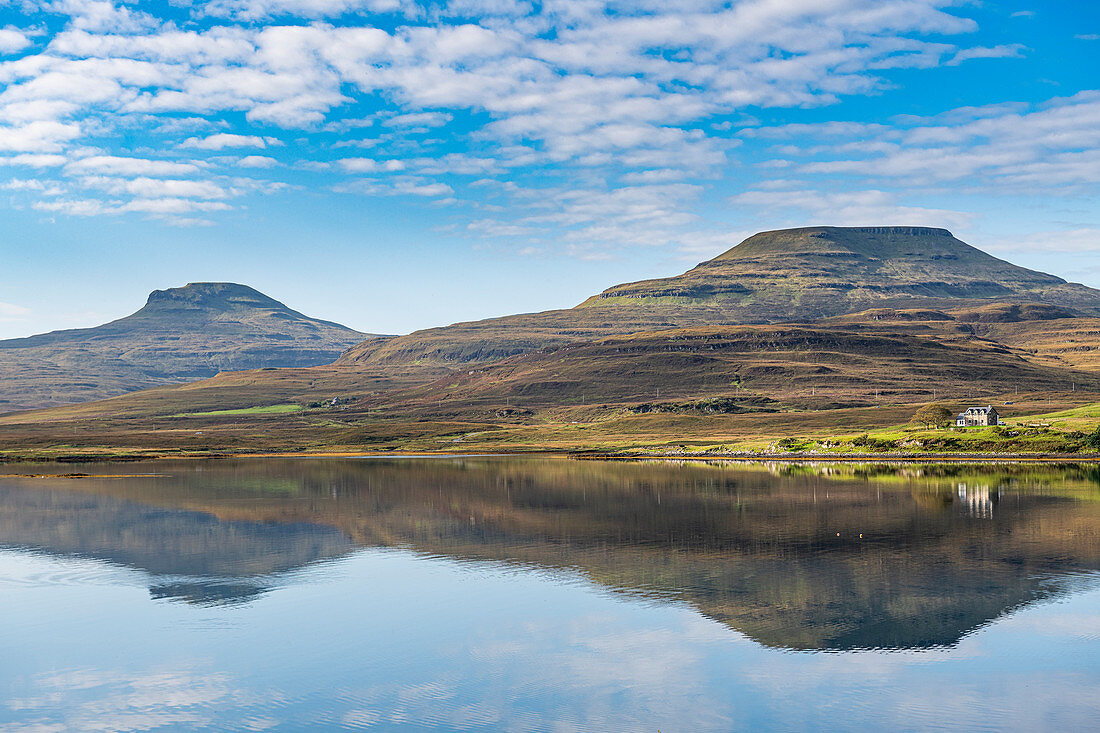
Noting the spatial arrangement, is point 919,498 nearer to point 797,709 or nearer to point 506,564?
point 506,564

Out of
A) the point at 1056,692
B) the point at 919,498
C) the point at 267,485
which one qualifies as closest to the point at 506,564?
the point at 1056,692

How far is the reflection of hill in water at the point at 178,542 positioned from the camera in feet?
161

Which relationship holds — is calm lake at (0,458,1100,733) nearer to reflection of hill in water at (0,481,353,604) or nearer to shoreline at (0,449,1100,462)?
reflection of hill in water at (0,481,353,604)

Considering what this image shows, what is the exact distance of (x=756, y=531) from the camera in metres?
62.0

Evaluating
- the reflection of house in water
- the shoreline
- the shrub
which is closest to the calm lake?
the reflection of house in water

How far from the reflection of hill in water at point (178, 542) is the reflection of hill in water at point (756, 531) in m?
0.55

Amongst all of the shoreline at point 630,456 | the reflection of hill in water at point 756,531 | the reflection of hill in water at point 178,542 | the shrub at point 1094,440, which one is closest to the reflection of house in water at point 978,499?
the reflection of hill in water at point 756,531

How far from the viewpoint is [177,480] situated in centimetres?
11762

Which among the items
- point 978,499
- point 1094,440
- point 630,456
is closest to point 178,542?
point 978,499

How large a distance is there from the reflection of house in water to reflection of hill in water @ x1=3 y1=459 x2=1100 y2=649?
0.21m

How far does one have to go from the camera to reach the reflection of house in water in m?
68.8

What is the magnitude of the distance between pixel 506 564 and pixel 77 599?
2236cm

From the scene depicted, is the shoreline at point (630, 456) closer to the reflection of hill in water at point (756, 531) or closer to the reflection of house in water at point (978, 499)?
the reflection of hill in water at point (756, 531)

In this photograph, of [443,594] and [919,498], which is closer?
[443,594]
